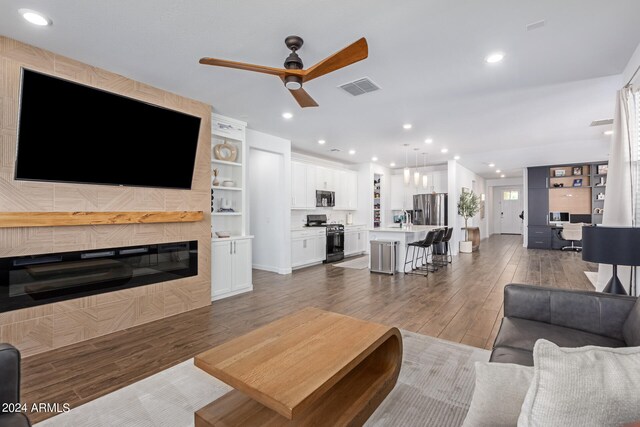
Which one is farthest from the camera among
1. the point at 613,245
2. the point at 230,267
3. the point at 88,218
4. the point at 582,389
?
the point at 230,267

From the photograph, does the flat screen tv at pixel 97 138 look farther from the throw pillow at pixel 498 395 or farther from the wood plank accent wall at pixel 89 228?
the throw pillow at pixel 498 395

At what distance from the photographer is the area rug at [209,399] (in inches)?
73.6

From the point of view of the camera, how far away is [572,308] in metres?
2.08

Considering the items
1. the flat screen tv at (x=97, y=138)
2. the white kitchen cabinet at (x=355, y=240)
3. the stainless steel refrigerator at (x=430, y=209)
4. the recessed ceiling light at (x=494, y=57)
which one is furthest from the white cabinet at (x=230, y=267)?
the stainless steel refrigerator at (x=430, y=209)

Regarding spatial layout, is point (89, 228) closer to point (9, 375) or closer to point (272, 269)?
point (9, 375)

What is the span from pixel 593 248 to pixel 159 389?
11.7 feet

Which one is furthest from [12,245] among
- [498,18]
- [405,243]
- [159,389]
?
[405,243]

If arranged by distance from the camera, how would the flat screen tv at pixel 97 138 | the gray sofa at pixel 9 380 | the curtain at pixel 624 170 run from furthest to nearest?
the curtain at pixel 624 170 < the flat screen tv at pixel 97 138 < the gray sofa at pixel 9 380

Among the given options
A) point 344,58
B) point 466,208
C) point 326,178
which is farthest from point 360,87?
point 466,208

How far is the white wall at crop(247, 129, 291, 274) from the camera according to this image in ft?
20.0

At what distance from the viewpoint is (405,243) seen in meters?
6.19

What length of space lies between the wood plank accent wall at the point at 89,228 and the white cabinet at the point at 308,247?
2611 mm

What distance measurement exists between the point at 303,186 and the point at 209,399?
5540 millimetres

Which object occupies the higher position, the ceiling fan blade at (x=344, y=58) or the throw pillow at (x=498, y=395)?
the ceiling fan blade at (x=344, y=58)
